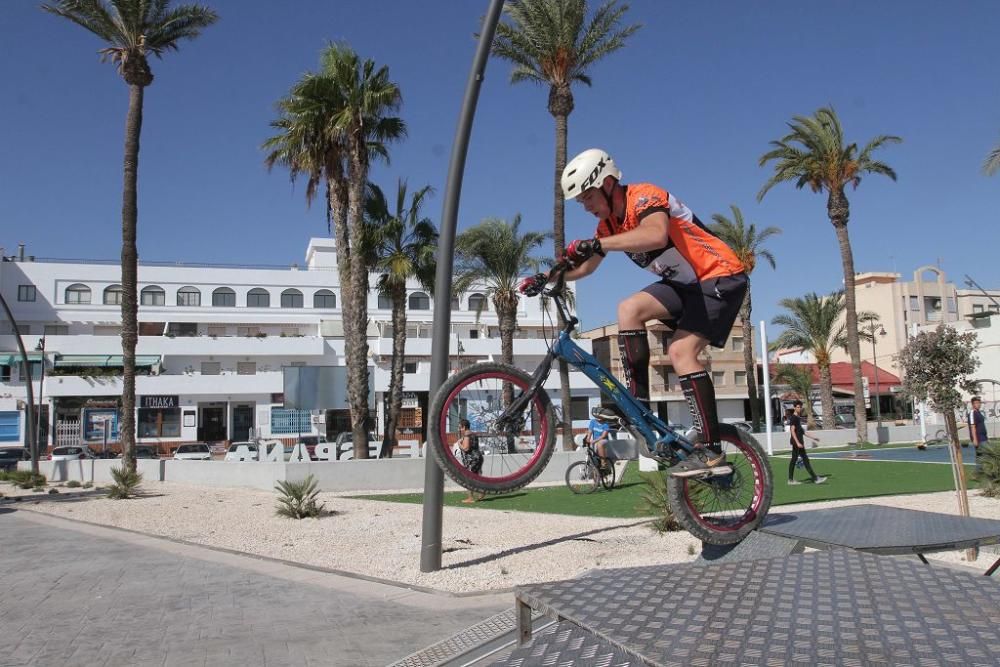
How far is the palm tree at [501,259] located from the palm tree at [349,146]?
22.3ft

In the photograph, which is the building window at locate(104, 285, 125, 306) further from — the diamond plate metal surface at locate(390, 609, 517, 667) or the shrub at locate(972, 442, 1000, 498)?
the diamond plate metal surface at locate(390, 609, 517, 667)

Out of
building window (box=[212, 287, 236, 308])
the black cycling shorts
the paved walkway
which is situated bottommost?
the paved walkway

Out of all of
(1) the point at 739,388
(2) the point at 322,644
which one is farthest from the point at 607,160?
(1) the point at 739,388

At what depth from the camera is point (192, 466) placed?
2541 cm

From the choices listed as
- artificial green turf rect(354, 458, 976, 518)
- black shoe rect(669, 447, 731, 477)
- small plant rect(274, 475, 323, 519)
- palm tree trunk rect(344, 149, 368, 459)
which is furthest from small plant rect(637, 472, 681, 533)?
palm tree trunk rect(344, 149, 368, 459)

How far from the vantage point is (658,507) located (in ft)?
40.4

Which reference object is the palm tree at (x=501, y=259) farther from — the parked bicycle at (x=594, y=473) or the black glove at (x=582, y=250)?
the black glove at (x=582, y=250)

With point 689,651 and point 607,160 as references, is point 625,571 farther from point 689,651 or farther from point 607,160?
point 607,160

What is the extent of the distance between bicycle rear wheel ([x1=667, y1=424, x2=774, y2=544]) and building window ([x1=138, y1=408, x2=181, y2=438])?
4846cm

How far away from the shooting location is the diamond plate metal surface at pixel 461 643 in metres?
4.93

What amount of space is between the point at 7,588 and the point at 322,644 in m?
5.15

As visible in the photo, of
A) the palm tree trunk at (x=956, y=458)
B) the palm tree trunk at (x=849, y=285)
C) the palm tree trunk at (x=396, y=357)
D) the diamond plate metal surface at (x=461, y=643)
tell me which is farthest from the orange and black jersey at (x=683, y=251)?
the palm tree trunk at (x=849, y=285)

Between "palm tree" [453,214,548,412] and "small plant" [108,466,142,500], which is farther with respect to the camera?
"palm tree" [453,214,548,412]

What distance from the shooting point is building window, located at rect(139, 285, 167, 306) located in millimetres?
56438
